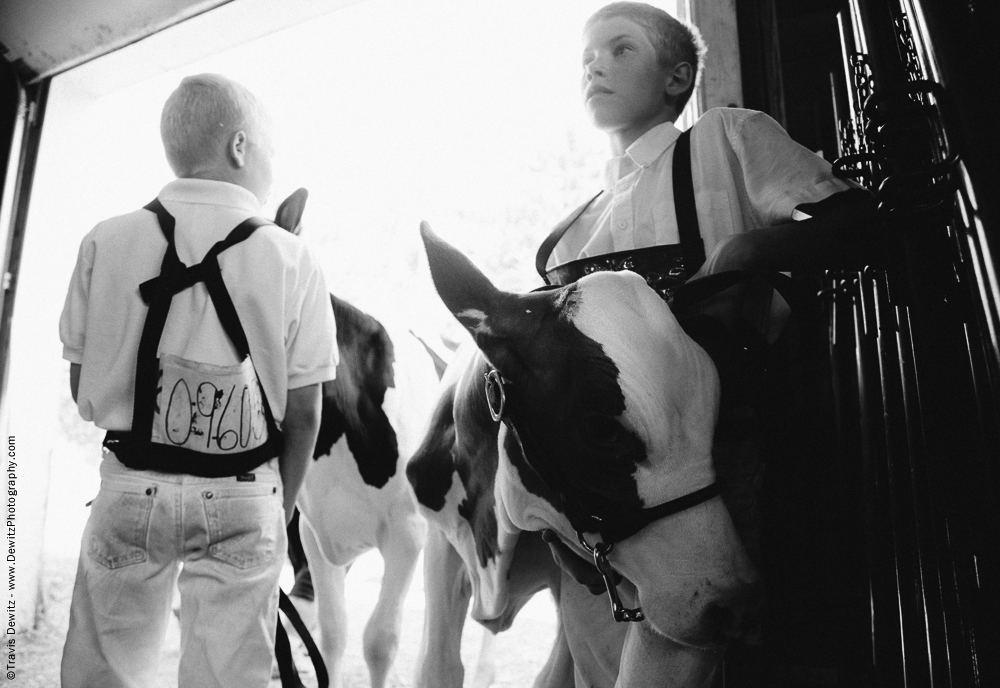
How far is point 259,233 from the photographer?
134 cm

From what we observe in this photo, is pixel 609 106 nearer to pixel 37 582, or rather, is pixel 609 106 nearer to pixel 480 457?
pixel 480 457

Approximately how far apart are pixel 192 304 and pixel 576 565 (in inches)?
32.7

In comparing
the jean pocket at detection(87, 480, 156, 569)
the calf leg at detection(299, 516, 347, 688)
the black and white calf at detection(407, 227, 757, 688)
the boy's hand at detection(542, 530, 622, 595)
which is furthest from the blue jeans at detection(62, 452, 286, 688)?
the calf leg at detection(299, 516, 347, 688)

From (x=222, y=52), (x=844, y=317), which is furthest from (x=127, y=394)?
(x=222, y=52)

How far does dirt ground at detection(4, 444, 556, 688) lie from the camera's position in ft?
8.08

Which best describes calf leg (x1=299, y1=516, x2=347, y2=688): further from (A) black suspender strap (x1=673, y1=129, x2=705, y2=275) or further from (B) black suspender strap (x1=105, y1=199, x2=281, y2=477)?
(A) black suspender strap (x1=673, y1=129, x2=705, y2=275)

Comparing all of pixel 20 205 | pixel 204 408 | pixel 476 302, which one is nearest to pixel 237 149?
pixel 204 408

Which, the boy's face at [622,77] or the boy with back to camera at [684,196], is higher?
the boy's face at [622,77]

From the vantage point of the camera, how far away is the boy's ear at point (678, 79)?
1.20 m

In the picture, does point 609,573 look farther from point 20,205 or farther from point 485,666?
point 20,205

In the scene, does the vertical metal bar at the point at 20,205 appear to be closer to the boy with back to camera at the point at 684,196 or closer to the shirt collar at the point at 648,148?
the boy with back to camera at the point at 684,196

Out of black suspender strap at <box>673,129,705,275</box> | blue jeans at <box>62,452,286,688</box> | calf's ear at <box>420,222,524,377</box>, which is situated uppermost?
black suspender strap at <box>673,129,705,275</box>

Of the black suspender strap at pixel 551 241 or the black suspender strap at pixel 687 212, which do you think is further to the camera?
the black suspender strap at pixel 551 241

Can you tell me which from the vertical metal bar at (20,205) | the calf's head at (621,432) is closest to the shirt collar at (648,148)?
the calf's head at (621,432)
